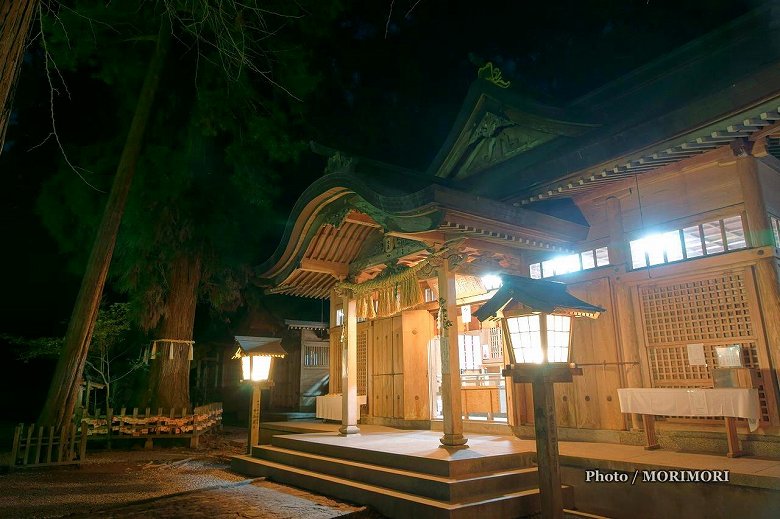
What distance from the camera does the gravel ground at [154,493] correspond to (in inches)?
251

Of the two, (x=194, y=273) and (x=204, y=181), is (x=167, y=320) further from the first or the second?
(x=204, y=181)

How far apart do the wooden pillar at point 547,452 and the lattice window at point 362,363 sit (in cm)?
824

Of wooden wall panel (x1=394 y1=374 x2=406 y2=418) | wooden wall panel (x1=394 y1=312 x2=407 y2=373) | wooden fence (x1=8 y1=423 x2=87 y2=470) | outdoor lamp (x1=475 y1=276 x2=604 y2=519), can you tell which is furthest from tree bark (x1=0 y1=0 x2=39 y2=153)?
wooden fence (x1=8 y1=423 x2=87 y2=470)

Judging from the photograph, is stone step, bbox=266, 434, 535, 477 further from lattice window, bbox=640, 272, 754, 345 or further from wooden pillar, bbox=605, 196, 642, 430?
lattice window, bbox=640, 272, 754, 345

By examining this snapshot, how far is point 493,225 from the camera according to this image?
7633 mm

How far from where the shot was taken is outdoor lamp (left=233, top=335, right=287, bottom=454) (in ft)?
33.0

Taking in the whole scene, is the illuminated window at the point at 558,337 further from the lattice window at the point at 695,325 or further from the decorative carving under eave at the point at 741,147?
the decorative carving under eave at the point at 741,147

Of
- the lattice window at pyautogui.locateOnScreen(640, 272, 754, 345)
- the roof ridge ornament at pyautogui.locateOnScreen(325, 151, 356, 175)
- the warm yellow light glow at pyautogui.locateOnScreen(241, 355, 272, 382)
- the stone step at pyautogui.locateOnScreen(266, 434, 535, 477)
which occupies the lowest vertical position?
the stone step at pyautogui.locateOnScreen(266, 434, 535, 477)

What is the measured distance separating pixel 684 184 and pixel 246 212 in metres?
12.5

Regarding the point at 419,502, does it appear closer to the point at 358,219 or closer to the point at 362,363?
the point at 358,219

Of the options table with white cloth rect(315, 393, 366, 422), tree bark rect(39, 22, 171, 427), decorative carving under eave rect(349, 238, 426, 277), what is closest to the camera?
decorative carving under eave rect(349, 238, 426, 277)

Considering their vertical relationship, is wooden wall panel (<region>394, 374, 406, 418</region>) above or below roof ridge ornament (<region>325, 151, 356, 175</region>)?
below

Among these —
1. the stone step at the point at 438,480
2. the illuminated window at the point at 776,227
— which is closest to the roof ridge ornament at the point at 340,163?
the stone step at the point at 438,480

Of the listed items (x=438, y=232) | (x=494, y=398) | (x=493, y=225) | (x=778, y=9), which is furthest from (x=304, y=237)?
(x=778, y=9)
